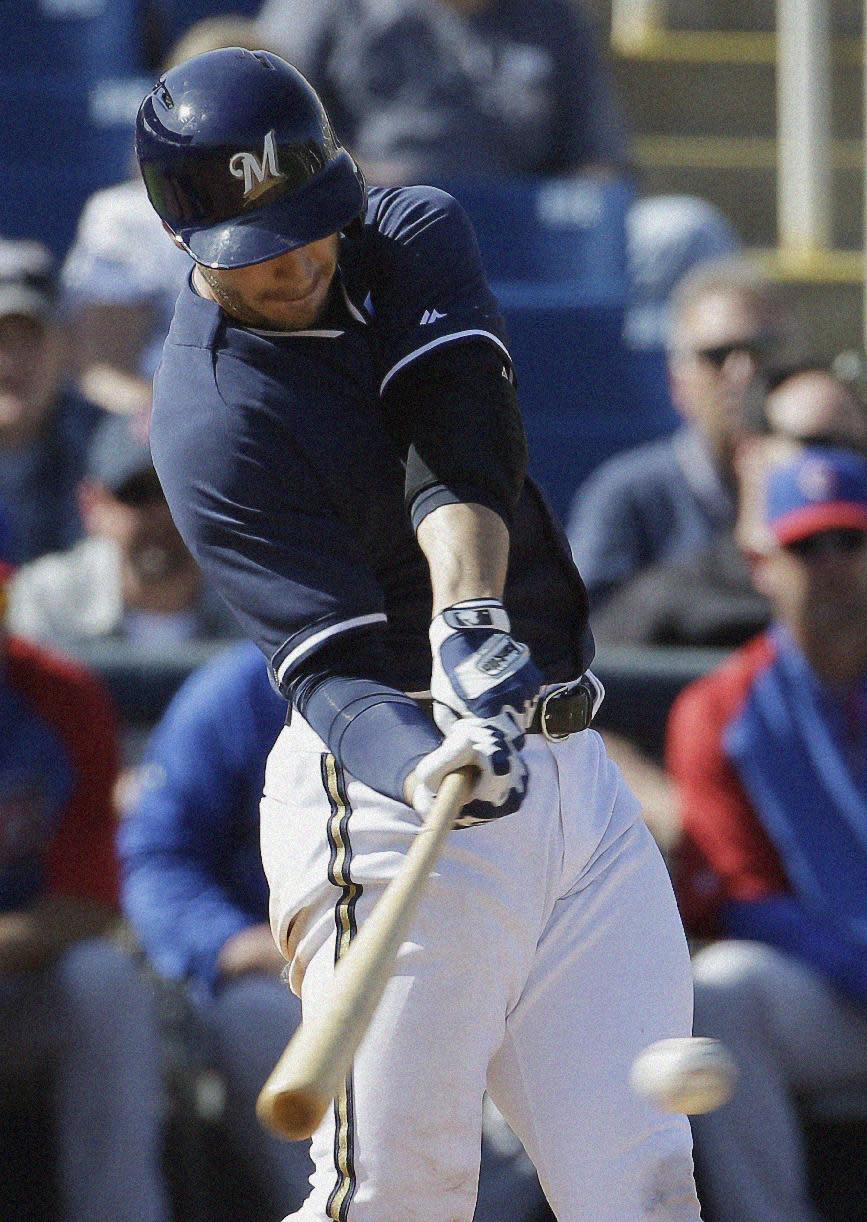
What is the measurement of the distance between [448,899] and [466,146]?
3.85 meters

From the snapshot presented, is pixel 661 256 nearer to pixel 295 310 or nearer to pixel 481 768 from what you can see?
pixel 295 310

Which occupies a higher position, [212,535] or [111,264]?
[212,535]

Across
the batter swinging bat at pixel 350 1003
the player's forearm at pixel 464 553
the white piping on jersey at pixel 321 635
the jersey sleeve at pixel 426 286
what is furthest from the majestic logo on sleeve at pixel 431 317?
the batter swinging bat at pixel 350 1003

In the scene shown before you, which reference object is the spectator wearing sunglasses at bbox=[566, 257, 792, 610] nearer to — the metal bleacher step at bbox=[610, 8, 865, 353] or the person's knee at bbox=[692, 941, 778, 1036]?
the person's knee at bbox=[692, 941, 778, 1036]

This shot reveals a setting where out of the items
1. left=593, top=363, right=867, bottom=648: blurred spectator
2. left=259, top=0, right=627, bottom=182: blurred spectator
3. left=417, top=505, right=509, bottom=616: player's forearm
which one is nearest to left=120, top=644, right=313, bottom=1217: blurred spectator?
left=593, top=363, right=867, bottom=648: blurred spectator

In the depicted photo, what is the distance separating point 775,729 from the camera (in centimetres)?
380

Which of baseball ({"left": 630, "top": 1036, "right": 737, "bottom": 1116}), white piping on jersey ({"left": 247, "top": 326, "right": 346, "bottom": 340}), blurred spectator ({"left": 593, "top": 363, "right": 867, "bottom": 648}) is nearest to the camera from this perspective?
baseball ({"left": 630, "top": 1036, "right": 737, "bottom": 1116})

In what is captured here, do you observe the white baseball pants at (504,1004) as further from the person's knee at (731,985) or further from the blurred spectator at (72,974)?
the blurred spectator at (72,974)

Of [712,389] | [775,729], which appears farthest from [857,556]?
[712,389]

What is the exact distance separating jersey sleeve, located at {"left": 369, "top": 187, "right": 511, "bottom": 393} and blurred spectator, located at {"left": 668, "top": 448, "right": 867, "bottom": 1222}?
5.05ft

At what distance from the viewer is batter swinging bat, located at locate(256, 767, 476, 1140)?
170 centimetres

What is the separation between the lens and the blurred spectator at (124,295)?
500 centimetres

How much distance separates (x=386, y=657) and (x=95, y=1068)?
1.54m

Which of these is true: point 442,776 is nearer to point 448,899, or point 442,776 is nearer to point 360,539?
point 448,899
